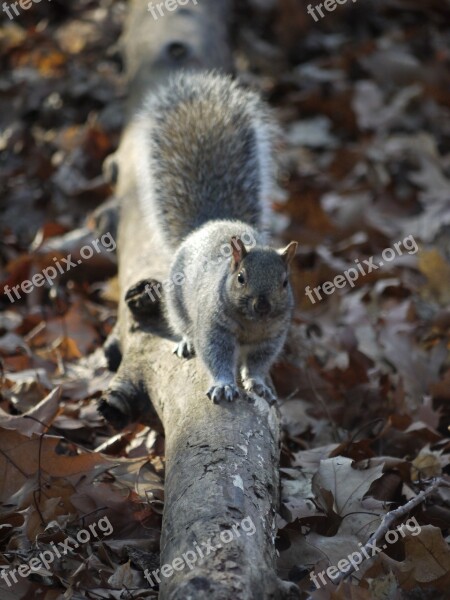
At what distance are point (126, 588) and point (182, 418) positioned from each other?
0.66 meters

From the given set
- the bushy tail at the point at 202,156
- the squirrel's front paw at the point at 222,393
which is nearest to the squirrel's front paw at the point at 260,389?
the squirrel's front paw at the point at 222,393

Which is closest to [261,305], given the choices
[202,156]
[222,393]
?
[222,393]

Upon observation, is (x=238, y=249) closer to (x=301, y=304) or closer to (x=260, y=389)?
(x=260, y=389)

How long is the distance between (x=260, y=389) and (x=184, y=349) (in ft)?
1.62

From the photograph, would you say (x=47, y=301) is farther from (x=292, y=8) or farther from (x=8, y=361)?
(x=292, y=8)

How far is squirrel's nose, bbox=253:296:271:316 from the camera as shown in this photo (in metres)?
3.62

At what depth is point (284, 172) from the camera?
23.9 ft

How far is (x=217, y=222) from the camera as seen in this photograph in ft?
14.7

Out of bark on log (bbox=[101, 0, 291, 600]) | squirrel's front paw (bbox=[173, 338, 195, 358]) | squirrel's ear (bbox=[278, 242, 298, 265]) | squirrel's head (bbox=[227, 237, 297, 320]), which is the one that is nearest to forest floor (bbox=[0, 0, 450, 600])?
bark on log (bbox=[101, 0, 291, 600])

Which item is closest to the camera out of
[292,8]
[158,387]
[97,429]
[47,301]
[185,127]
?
[158,387]

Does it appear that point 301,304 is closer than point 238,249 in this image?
No

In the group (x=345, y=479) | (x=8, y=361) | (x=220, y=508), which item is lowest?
(x=345, y=479)

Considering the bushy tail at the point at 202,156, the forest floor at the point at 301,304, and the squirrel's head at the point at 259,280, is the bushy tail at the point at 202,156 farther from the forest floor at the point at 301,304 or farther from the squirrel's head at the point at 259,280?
the squirrel's head at the point at 259,280

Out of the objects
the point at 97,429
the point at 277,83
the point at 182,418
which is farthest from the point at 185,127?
the point at 277,83
